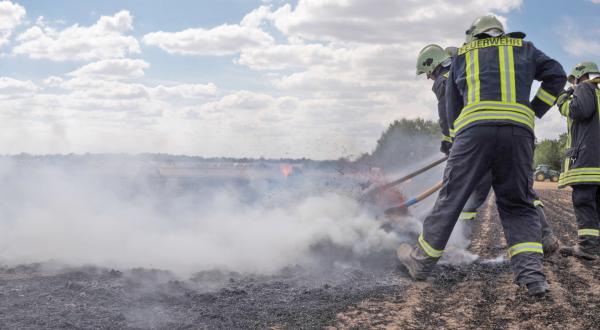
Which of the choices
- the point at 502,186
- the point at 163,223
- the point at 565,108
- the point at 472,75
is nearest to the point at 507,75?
the point at 472,75

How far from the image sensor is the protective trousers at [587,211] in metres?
6.14

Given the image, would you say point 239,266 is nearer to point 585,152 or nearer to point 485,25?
point 485,25

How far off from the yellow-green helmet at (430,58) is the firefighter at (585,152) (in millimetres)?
1692

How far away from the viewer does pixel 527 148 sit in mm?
4266

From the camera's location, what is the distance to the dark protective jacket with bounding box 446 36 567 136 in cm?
423

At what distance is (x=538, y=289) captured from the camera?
4.16m

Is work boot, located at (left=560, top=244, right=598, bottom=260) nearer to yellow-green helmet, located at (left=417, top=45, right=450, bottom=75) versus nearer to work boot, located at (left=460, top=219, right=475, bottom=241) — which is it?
work boot, located at (left=460, top=219, right=475, bottom=241)

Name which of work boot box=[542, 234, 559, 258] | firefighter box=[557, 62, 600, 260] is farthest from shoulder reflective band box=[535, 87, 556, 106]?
firefighter box=[557, 62, 600, 260]

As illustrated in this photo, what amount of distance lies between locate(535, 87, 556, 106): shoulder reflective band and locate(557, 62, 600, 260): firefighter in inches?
79.5

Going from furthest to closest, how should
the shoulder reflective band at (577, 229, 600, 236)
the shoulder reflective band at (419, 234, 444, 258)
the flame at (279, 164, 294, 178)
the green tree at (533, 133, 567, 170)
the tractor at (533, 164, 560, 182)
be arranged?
1. the green tree at (533, 133, 567, 170)
2. the tractor at (533, 164, 560, 182)
3. the flame at (279, 164, 294, 178)
4. the shoulder reflective band at (577, 229, 600, 236)
5. the shoulder reflective band at (419, 234, 444, 258)

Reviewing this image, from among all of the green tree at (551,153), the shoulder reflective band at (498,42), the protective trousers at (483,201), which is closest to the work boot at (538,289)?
the protective trousers at (483,201)

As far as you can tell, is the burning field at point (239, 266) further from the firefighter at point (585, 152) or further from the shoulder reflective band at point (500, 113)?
the shoulder reflective band at point (500, 113)

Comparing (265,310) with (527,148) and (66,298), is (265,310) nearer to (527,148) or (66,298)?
(66,298)

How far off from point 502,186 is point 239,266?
2.92 meters
